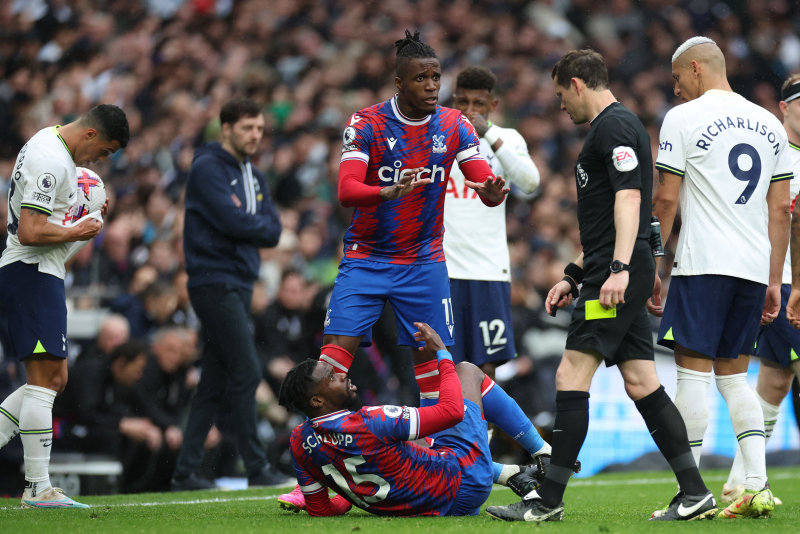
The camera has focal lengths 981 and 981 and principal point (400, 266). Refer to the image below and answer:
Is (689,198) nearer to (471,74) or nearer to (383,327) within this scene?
(471,74)

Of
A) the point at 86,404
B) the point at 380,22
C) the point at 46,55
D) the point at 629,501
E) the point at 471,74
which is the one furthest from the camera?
the point at 380,22

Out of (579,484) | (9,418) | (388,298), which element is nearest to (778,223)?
(388,298)

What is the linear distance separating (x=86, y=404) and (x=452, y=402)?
4.37 m

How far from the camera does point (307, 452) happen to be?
15.3 ft

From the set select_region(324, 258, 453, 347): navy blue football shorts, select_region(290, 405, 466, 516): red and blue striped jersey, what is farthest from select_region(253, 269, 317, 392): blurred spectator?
select_region(290, 405, 466, 516): red and blue striped jersey

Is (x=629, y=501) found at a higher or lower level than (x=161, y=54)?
lower

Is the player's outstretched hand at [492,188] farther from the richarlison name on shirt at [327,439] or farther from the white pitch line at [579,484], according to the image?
the white pitch line at [579,484]

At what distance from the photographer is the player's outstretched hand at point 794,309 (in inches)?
225

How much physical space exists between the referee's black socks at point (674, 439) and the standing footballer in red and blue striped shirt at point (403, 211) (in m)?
1.23

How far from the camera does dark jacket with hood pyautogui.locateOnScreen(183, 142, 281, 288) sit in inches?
288

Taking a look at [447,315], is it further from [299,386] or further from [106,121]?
[106,121]

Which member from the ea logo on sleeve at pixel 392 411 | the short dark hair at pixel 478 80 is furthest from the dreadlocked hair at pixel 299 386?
the short dark hair at pixel 478 80

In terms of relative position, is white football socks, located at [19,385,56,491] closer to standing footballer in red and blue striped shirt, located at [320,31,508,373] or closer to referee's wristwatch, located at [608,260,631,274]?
standing footballer in red and blue striped shirt, located at [320,31,508,373]

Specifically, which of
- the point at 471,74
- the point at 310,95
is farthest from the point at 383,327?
the point at 310,95
